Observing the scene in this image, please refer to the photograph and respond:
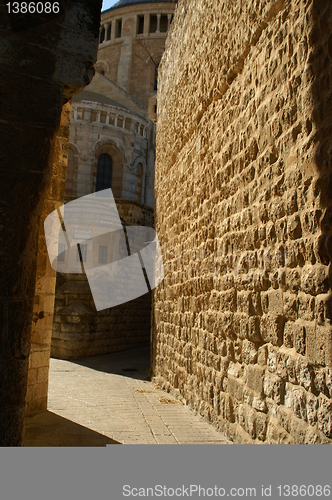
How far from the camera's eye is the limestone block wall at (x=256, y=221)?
2.60m

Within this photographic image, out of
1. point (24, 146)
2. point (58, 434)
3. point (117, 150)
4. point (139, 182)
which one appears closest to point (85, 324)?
point (58, 434)

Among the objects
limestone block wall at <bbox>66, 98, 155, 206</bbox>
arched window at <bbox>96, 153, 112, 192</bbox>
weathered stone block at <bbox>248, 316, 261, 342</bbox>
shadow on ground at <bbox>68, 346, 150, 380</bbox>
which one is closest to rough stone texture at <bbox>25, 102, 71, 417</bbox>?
weathered stone block at <bbox>248, 316, 261, 342</bbox>

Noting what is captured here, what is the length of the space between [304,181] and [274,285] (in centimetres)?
84

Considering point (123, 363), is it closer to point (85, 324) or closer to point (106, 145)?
point (85, 324)

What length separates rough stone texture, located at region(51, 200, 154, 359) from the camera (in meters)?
11.1

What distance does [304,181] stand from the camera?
2750 millimetres

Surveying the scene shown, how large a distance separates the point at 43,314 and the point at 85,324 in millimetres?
5945

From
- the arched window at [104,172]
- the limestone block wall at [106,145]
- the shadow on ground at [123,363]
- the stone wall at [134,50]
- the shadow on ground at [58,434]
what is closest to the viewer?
the shadow on ground at [58,434]

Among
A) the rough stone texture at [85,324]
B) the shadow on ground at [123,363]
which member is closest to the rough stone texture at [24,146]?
the shadow on ground at [123,363]

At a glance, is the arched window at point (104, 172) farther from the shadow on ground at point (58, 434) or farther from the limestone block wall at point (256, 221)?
the shadow on ground at point (58, 434)

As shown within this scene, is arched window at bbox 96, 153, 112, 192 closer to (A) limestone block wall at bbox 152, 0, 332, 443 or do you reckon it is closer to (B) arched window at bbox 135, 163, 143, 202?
(B) arched window at bbox 135, 163, 143, 202

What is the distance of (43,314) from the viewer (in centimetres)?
562

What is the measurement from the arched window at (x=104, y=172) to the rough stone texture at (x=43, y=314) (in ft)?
63.1

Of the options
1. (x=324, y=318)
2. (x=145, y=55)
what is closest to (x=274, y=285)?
(x=324, y=318)
